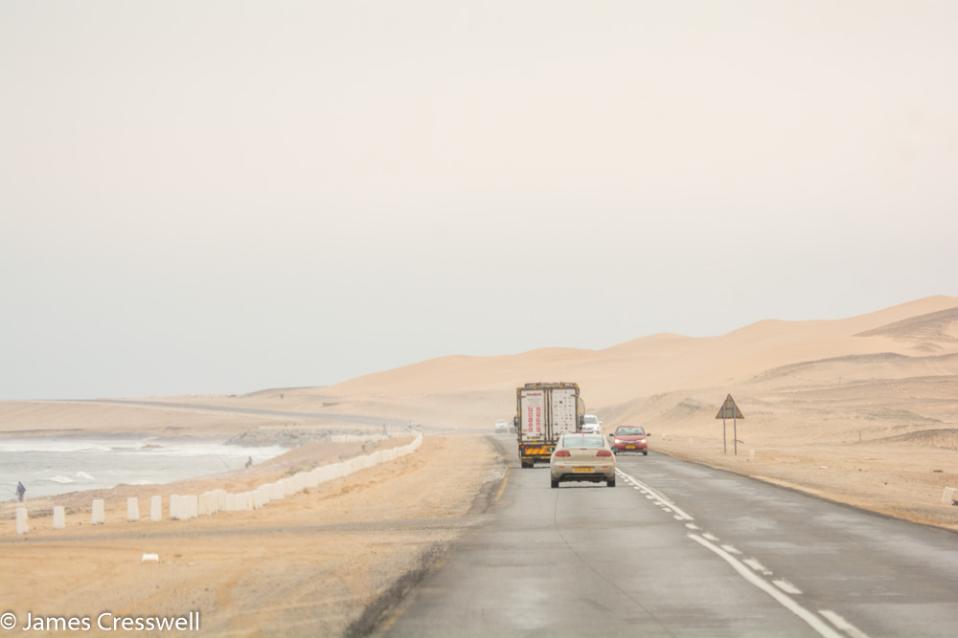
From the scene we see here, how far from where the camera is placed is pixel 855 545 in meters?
21.7

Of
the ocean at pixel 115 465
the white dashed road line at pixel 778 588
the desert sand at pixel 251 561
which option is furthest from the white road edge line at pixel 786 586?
the ocean at pixel 115 465

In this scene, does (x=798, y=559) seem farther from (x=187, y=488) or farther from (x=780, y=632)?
(x=187, y=488)

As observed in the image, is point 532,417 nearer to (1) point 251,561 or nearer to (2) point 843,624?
(1) point 251,561

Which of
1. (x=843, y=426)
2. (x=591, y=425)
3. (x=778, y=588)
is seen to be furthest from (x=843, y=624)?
(x=843, y=426)

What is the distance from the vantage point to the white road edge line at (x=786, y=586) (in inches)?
629

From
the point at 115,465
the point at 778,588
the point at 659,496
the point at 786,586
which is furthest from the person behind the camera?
the point at 115,465

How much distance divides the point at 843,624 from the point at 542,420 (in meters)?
43.1

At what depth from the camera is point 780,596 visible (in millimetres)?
15477

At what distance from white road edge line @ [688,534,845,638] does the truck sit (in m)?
34.0

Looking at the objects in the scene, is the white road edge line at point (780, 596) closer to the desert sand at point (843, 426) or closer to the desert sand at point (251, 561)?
the desert sand at point (251, 561)

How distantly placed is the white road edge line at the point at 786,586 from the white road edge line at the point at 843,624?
1614mm

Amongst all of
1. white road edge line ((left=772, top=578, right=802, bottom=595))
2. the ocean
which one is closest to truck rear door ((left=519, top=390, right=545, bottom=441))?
the ocean

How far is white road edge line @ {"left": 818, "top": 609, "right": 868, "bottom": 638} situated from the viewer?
12.7m

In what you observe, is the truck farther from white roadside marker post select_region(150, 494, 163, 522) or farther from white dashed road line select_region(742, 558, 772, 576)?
white dashed road line select_region(742, 558, 772, 576)
